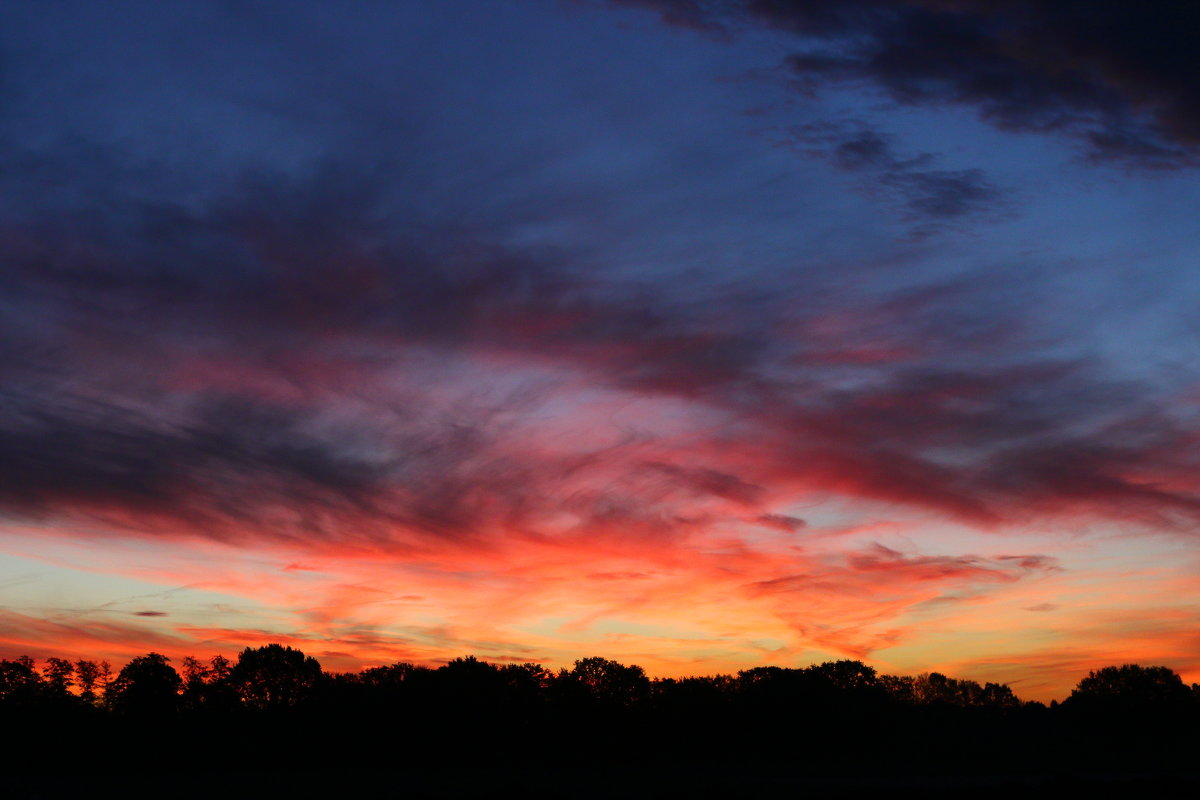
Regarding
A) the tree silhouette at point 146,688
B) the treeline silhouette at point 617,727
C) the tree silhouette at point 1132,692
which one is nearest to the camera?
the treeline silhouette at point 617,727

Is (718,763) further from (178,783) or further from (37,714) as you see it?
(37,714)

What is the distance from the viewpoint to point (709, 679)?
163 meters

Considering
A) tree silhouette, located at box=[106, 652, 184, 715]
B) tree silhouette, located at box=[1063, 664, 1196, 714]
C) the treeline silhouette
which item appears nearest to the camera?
the treeline silhouette

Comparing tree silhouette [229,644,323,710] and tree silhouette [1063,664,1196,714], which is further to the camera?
tree silhouette [229,644,323,710]

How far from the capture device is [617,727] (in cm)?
14062

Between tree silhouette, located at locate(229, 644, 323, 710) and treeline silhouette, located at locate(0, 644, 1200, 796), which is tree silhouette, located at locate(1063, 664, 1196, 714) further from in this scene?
tree silhouette, located at locate(229, 644, 323, 710)

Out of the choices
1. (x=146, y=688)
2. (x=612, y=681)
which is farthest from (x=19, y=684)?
(x=612, y=681)

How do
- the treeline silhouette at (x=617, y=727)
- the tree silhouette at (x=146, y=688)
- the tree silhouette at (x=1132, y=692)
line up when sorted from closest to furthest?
the treeline silhouette at (x=617, y=727) < the tree silhouette at (x=1132, y=692) < the tree silhouette at (x=146, y=688)

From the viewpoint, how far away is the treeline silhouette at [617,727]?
118 metres

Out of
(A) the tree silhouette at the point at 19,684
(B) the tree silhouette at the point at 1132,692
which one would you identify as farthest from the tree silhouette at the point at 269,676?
(B) the tree silhouette at the point at 1132,692

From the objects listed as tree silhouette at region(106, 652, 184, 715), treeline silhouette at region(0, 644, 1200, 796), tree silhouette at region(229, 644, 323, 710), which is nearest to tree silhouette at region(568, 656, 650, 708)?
treeline silhouette at region(0, 644, 1200, 796)

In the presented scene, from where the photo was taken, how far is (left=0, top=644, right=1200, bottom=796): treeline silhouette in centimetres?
11819

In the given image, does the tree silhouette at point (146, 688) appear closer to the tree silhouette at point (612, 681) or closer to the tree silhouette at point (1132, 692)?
the tree silhouette at point (612, 681)

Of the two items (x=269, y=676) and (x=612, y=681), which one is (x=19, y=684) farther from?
(x=612, y=681)
